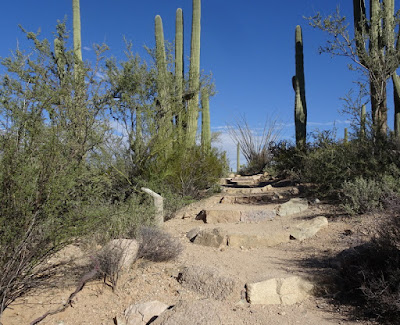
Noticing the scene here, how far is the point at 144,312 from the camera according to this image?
12.4ft

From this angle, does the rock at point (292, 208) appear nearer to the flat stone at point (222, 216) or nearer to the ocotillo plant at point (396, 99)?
the flat stone at point (222, 216)

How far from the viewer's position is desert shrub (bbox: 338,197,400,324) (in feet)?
Result: 10.8

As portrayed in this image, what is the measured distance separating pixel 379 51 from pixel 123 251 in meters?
9.06

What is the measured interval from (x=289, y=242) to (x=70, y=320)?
3750mm

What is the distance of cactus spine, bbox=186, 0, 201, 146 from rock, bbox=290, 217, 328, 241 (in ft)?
16.9

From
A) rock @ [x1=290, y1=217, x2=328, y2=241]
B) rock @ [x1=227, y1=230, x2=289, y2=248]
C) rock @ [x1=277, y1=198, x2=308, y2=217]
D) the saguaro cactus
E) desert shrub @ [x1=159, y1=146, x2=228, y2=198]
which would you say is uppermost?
the saguaro cactus

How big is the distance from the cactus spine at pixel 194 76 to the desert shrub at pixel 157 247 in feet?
19.0

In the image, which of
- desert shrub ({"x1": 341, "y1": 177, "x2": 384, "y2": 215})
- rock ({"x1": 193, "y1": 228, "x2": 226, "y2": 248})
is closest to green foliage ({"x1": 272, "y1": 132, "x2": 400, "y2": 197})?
desert shrub ({"x1": 341, "y1": 177, "x2": 384, "y2": 215})

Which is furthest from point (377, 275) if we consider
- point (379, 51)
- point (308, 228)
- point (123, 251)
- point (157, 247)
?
point (379, 51)

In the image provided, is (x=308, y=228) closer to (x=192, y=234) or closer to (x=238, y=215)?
(x=238, y=215)

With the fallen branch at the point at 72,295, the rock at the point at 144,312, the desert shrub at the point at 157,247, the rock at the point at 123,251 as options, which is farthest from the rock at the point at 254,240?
the fallen branch at the point at 72,295

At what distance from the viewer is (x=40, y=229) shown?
3.83 meters

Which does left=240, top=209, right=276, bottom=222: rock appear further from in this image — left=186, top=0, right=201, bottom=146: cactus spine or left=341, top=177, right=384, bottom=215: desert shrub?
left=186, top=0, right=201, bottom=146: cactus spine

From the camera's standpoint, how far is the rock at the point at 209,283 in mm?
4074
